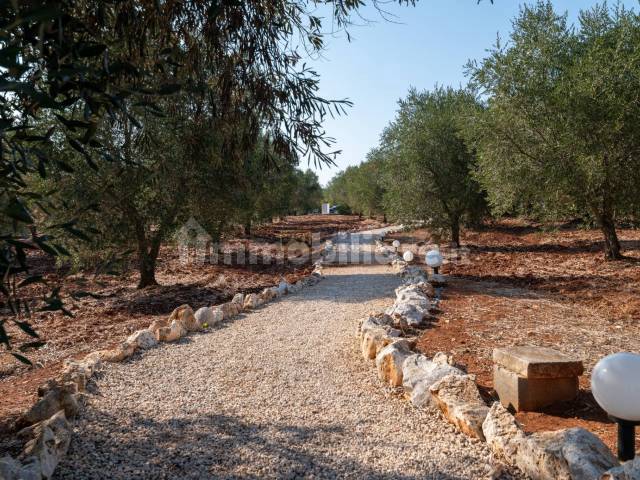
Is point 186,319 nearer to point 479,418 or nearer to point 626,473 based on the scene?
point 479,418

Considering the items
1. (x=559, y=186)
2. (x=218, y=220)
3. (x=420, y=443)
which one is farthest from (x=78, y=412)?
(x=559, y=186)

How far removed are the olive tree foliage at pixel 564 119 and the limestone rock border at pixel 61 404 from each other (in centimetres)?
811

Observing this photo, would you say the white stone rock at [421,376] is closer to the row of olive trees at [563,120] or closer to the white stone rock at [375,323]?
the white stone rock at [375,323]

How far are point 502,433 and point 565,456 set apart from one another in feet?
1.70

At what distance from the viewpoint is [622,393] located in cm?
257

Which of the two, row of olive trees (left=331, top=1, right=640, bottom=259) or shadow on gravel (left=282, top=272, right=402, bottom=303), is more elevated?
row of olive trees (left=331, top=1, right=640, bottom=259)

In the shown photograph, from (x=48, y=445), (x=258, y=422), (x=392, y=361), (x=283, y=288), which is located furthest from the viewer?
(x=283, y=288)

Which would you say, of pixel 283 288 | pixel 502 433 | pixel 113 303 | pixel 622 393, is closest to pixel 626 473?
pixel 622 393

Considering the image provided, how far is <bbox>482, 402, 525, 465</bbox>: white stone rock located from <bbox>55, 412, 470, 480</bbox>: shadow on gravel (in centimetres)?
43

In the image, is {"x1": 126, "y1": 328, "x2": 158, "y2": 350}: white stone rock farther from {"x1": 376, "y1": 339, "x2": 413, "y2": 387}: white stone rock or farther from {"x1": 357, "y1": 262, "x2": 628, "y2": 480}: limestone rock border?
{"x1": 376, "y1": 339, "x2": 413, "y2": 387}: white stone rock

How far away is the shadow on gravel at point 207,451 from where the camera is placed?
2.77 metres

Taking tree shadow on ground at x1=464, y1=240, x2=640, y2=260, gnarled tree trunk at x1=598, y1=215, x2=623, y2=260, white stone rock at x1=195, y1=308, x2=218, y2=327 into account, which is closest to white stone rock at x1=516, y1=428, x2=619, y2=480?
white stone rock at x1=195, y1=308, x2=218, y2=327

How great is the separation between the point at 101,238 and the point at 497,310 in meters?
7.91

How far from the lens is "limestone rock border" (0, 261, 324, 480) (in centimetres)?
253
